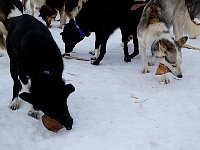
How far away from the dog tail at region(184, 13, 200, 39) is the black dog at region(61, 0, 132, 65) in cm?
137

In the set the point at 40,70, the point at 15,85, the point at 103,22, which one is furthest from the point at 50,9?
the point at 40,70

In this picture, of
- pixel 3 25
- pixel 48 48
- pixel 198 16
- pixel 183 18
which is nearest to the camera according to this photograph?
pixel 48 48

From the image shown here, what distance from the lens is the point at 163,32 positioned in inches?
211

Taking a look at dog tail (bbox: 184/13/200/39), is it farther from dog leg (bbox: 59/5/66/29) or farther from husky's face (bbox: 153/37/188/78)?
dog leg (bbox: 59/5/66/29)

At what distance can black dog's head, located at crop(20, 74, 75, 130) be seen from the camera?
3734mm

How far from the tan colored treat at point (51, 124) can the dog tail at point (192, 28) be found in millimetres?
3851

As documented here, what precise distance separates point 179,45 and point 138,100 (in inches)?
43.0

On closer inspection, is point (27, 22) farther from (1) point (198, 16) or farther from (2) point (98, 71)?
(1) point (198, 16)

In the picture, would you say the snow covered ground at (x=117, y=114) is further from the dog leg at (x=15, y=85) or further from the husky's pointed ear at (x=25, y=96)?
the husky's pointed ear at (x=25, y=96)

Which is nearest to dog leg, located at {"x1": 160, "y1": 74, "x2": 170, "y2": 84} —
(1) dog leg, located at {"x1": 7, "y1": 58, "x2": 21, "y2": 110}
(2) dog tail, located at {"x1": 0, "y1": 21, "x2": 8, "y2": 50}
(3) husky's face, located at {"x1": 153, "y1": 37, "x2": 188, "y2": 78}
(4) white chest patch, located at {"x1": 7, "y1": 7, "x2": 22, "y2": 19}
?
(3) husky's face, located at {"x1": 153, "y1": 37, "x2": 188, "y2": 78}

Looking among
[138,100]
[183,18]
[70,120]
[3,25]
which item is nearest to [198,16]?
[183,18]

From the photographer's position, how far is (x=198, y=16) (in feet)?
23.1

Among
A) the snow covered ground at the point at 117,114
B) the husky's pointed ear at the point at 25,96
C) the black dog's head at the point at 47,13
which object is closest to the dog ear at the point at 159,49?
the snow covered ground at the point at 117,114

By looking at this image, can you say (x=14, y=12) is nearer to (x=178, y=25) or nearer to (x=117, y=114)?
(x=117, y=114)
